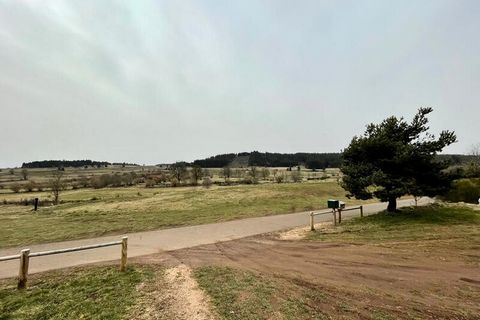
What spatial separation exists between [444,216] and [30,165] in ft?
762

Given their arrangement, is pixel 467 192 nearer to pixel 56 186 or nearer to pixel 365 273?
pixel 365 273

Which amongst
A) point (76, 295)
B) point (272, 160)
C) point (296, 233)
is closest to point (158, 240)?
point (296, 233)

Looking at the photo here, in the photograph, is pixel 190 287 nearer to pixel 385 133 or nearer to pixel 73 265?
pixel 73 265

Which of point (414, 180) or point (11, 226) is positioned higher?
point (414, 180)

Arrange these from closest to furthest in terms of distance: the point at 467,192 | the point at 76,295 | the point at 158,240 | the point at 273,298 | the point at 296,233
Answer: the point at 273,298 → the point at 76,295 → the point at 158,240 → the point at 296,233 → the point at 467,192

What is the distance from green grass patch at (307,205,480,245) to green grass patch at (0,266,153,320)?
9.11m

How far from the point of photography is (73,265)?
1110 cm

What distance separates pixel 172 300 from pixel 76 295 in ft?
8.64

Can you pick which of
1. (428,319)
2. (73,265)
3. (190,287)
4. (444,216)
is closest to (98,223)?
(73,265)

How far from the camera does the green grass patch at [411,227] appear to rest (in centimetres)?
1382

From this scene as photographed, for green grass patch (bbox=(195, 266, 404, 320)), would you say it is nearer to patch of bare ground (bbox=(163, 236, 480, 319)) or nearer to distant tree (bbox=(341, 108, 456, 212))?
patch of bare ground (bbox=(163, 236, 480, 319))

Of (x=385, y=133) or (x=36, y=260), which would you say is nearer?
(x=36, y=260)

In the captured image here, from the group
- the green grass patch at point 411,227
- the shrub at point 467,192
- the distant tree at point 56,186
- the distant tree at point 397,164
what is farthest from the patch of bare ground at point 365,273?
the distant tree at point 56,186

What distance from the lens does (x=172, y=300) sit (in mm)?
7207
